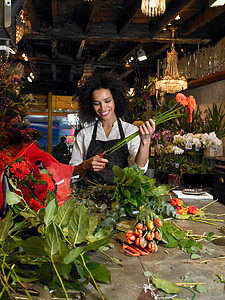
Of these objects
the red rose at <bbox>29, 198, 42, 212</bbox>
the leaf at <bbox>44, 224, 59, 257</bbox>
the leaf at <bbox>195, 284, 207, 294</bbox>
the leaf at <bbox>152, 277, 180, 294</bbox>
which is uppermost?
the red rose at <bbox>29, 198, 42, 212</bbox>

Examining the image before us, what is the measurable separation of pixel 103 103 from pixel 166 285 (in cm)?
207

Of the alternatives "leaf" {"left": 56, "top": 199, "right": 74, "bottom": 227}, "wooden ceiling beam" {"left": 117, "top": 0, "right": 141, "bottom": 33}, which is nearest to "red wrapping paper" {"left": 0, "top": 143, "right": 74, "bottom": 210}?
"leaf" {"left": 56, "top": 199, "right": 74, "bottom": 227}

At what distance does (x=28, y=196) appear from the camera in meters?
1.07

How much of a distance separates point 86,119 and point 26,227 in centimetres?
211

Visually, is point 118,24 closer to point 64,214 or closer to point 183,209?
point 183,209

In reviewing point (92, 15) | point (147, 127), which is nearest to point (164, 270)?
point (147, 127)

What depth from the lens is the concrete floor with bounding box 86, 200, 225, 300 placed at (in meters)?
0.79

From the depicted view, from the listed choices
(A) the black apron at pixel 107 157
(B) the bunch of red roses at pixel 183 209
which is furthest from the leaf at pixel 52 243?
(A) the black apron at pixel 107 157

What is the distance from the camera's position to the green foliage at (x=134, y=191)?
138 centimetres

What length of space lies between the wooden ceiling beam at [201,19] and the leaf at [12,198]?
171 inches

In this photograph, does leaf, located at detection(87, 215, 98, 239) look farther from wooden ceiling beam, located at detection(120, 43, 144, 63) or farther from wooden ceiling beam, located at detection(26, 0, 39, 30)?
wooden ceiling beam, located at detection(120, 43, 144, 63)

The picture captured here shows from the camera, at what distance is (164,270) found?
36.5 inches

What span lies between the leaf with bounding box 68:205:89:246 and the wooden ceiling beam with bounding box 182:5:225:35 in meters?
4.37

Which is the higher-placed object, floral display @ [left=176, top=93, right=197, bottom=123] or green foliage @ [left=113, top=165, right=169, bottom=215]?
floral display @ [left=176, top=93, right=197, bottom=123]
